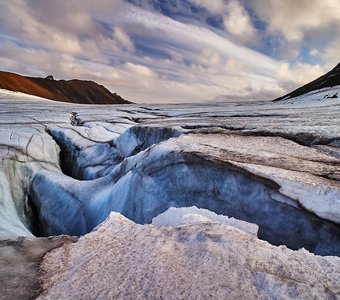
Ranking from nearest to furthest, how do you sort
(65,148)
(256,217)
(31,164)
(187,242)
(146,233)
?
1. (187,242)
2. (146,233)
3. (256,217)
4. (31,164)
5. (65,148)

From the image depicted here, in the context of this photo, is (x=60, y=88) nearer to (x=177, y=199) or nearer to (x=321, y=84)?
(x=321, y=84)

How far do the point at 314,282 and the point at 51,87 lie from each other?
159 ft

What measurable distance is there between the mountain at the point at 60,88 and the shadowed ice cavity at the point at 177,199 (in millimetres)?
34996

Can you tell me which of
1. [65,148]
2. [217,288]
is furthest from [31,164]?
[217,288]

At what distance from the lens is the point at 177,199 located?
3998mm

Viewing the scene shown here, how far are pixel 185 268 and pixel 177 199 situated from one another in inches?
79.8

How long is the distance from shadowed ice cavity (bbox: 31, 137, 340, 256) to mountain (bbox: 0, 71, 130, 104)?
115 feet

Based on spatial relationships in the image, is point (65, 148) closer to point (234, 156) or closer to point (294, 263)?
point (234, 156)

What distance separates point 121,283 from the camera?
185 cm

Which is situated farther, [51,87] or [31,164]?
[51,87]

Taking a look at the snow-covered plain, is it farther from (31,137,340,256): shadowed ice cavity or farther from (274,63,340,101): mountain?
(274,63,340,101): mountain

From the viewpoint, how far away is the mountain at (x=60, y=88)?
1527 inches

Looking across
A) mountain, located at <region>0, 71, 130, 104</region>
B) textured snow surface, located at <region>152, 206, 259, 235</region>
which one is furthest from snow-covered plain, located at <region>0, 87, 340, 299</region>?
mountain, located at <region>0, 71, 130, 104</region>

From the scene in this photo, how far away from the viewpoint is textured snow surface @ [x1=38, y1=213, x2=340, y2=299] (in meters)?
1.77
